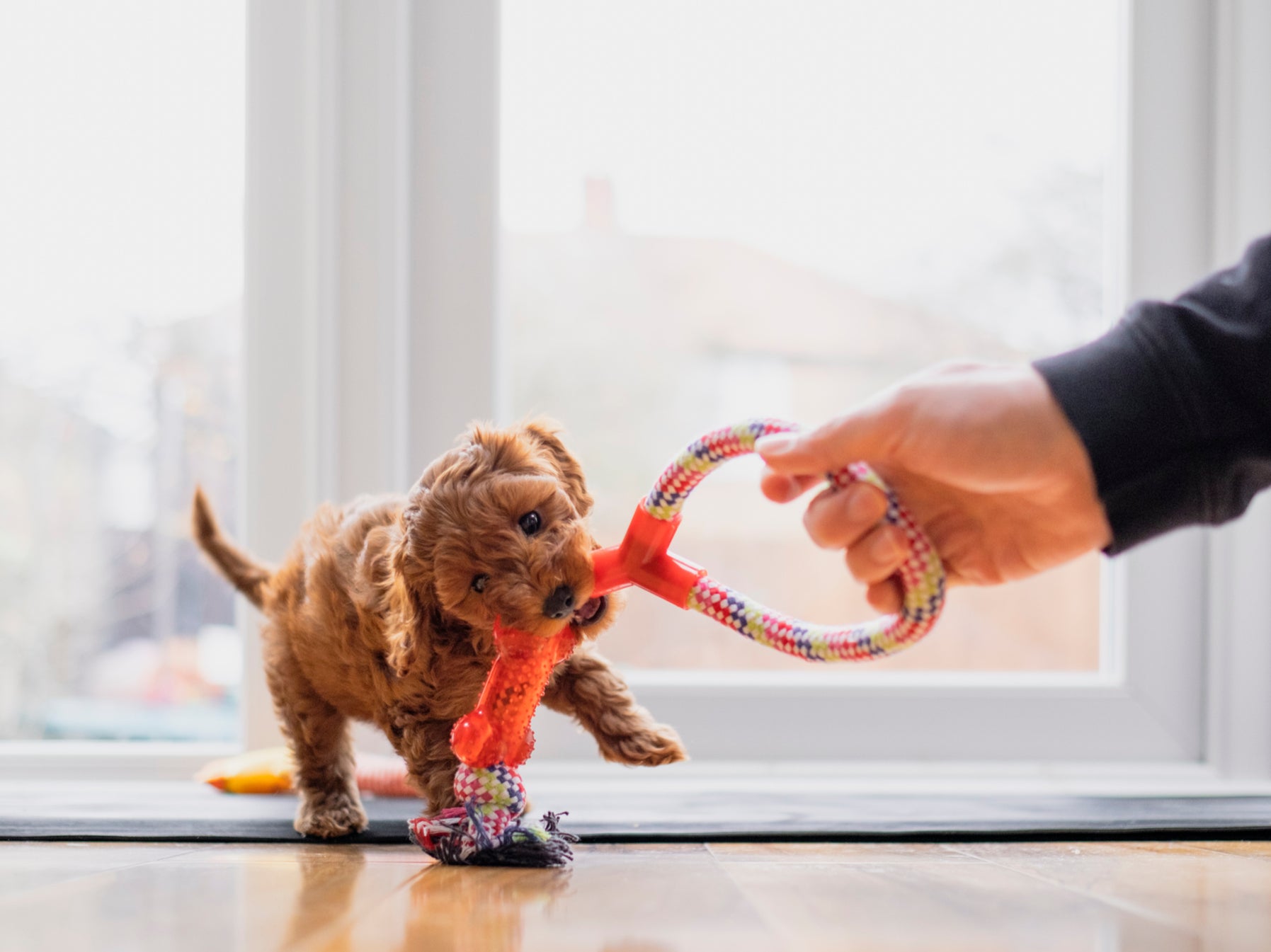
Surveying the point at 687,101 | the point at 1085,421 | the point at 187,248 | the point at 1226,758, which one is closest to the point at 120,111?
the point at 187,248

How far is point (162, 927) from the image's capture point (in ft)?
2.21

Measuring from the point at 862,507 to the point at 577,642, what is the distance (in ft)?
0.80

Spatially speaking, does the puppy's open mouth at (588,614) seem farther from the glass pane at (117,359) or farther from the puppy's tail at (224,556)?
the glass pane at (117,359)

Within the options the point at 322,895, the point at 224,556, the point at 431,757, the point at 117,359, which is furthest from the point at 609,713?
the point at 117,359

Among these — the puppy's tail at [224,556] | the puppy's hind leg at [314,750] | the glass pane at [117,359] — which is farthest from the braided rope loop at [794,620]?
the glass pane at [117,359]

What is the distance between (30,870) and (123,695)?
0.73m

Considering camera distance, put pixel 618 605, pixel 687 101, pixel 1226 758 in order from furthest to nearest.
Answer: pixel 687 101, pixel 1226 758, pixel 618 605

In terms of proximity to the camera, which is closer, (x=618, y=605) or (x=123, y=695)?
(x=618, y=605)

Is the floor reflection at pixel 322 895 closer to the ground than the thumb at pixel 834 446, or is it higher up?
closer to the ground

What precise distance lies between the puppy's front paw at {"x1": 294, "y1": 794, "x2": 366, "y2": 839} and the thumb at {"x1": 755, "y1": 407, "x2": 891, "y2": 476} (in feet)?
1.75

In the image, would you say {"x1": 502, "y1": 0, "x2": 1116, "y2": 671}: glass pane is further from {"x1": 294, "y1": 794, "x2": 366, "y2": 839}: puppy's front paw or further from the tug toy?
the tug toy

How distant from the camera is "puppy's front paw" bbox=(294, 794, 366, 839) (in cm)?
96

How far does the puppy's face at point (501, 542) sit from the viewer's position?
0.75 m

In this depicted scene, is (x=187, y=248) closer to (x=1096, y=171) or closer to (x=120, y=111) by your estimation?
(x=120, y=111)
